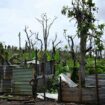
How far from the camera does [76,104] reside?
61.2 ft

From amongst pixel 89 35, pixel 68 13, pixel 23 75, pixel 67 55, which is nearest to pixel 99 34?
pixel 89 35

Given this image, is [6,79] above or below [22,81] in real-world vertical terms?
above

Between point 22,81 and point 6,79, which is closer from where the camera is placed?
point 22,81

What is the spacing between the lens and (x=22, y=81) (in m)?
23.7

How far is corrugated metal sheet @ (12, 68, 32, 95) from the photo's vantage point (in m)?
23.2

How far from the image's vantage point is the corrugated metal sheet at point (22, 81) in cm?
2323

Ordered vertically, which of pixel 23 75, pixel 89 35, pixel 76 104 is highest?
pixel 89 35

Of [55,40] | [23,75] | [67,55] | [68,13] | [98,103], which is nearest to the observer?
[98,103]

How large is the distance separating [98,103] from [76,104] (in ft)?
3.49

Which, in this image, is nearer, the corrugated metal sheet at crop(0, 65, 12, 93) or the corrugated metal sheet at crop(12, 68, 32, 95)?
the corrugated metal sheet at crop(12, 68, 32, 95)

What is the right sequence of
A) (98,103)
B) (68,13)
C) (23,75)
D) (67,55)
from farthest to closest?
1. (67,55)
2. (68,13)
3. (23,75)
4. (98,103)

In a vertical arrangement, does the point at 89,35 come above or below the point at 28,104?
above

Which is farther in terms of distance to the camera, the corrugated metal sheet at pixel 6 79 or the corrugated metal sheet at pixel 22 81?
the corrugated metal sheet at pixel 6 79

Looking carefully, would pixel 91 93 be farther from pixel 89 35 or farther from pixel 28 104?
pixel 89 35
